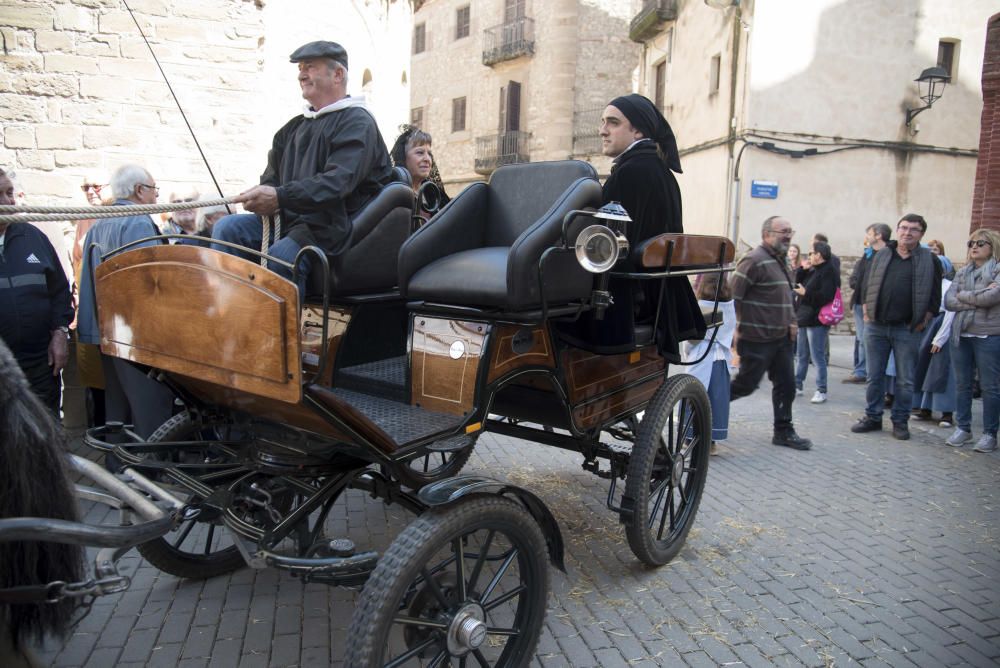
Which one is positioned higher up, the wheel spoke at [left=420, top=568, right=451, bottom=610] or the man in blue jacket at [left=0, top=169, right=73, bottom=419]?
the man in blue jacket at [left=0, top=169, right=73, bottom=419]

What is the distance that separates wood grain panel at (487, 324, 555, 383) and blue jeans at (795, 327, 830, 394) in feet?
20.7

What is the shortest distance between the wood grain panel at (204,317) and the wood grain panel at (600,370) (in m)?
1.37

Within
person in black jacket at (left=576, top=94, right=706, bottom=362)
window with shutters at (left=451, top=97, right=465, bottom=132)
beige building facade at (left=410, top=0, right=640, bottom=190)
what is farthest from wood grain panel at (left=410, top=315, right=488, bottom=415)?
window with shutters at (left=451, top=97, right=465, bottom=132)

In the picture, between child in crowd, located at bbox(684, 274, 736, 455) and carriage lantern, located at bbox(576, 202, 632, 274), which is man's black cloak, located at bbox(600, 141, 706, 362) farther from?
child in crowd, located at bbox(684, 274, 736, 455)

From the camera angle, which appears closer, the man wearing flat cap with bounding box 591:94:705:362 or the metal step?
the metal step

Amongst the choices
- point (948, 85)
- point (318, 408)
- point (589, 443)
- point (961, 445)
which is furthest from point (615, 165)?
point (948, 85)

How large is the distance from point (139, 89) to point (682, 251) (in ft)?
19.1

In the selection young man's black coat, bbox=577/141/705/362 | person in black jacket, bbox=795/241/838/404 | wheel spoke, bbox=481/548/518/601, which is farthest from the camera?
person in black jacket, bbox=795/241/838/404

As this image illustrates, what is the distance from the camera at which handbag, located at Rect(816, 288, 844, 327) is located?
830 centimetres

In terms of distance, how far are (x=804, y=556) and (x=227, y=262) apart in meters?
3.34

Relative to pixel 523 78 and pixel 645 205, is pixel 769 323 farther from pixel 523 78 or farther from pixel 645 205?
pixel 523 78

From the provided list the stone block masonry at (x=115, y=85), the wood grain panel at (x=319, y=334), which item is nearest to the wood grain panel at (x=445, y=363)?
the wood grain panel at (x=319, y=334)

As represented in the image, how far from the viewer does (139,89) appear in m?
6.80

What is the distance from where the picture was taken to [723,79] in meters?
15.0
